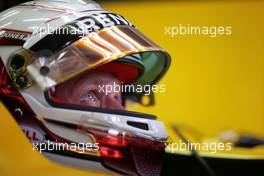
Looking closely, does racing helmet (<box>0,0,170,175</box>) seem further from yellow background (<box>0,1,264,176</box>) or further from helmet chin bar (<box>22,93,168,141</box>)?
yellow background (<box>0,1,264,176</box>)

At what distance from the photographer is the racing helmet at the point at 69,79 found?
1.06 metres

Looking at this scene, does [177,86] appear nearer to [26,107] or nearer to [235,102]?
[235,102]

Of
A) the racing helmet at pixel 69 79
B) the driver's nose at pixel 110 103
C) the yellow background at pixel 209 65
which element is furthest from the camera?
the yellow background at pixel 209 65

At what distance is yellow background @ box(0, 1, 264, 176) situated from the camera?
1284 mm

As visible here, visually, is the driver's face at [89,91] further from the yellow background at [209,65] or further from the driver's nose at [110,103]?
the yellow background at [209,65]

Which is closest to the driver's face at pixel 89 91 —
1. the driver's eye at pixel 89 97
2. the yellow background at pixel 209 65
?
the driver's eye at pixel 89 97

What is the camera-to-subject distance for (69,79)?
111 centimetres

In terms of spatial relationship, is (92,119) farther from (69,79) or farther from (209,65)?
(209,65)

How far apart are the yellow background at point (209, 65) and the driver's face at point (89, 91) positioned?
0.13 meters

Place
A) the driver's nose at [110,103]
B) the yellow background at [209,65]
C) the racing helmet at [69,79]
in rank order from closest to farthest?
the racing helmet at [69,79]
the driver's nose at [110,103]
the yellow background at [209,65]

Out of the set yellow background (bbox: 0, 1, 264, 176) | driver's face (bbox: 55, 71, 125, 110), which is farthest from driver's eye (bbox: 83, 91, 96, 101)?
yellow background (bbox: 0, 1, 264, 176)

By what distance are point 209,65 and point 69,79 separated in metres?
0.43

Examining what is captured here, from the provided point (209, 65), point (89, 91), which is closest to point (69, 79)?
point (89, 91)

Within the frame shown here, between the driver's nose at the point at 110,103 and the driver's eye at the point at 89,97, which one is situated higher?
the driver's eye at the point at 89,97
